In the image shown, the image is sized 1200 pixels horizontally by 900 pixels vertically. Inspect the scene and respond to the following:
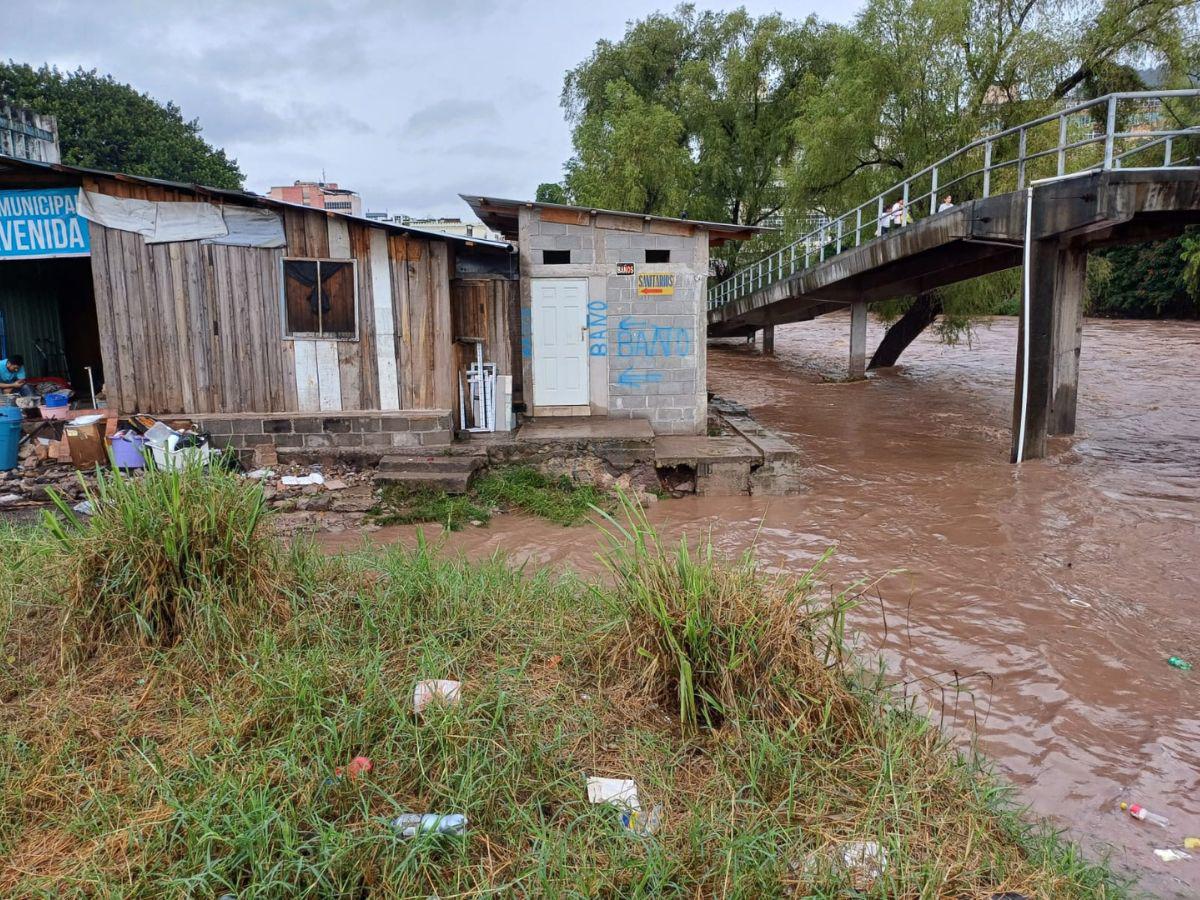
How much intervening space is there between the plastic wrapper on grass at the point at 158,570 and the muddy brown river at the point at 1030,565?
3157 mm

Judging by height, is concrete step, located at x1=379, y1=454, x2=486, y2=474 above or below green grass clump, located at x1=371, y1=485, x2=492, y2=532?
above

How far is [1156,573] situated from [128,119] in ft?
113

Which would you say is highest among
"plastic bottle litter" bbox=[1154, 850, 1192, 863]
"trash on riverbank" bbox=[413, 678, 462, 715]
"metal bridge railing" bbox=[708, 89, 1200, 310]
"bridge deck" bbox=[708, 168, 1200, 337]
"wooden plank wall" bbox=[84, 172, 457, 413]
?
"metal bridge railing" bbox=[708, 89, 1200, 310]

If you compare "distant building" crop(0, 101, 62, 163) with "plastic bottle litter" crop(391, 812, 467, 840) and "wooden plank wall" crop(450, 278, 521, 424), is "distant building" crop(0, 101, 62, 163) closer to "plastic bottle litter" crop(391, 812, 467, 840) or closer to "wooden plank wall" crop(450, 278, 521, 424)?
"wooden plank wall" crop(450, 278, 521, 424)

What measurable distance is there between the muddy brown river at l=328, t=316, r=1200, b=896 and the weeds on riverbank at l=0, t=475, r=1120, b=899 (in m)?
0.87

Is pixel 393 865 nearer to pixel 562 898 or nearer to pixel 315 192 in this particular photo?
pixel 562 898

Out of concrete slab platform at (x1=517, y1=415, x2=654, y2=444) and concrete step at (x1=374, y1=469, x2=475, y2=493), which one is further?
concrete slab platform at (x1=517, y1=415, x2=654, y2=444)

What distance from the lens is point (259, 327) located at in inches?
396

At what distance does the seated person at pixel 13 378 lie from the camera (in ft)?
34.8

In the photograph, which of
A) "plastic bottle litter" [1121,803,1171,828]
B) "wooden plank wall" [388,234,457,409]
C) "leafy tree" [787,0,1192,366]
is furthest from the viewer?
"leafy tree" [787,0,1192,366]

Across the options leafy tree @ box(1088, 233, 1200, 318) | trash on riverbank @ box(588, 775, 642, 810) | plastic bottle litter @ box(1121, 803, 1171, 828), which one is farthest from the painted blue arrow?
leafy tree @ box(1088, 233, 1200, 318)

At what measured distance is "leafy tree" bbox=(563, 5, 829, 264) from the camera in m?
24.6

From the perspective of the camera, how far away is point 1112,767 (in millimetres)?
4160

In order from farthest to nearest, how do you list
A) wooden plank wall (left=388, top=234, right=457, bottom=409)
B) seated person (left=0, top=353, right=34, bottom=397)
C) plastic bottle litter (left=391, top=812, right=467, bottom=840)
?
seated person (left=0, top=353, right=34, bottom=397) → wooden plank wall (left=388, top=234, right=457, bottom=409) → plastic bottle litter (left=391, top=812, right=467, bottom=840)
